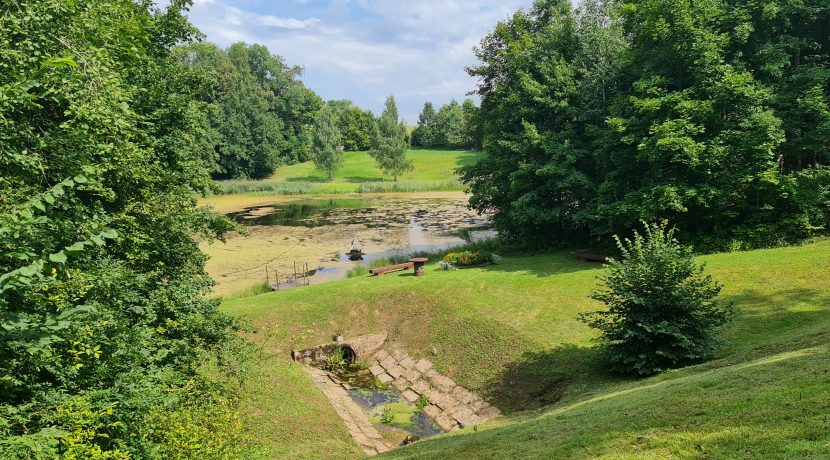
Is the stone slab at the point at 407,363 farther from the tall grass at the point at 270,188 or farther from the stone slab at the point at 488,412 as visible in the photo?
the tall grass at the point at 270,188

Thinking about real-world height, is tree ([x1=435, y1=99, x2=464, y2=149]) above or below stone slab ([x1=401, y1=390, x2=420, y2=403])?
above

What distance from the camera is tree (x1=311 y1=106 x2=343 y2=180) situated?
81250 millimetres

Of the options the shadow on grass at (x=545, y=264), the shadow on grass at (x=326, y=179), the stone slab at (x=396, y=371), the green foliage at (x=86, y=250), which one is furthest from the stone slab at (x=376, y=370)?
the shadow on grass at (x=326, y=179)

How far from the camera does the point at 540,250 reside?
2744 cm

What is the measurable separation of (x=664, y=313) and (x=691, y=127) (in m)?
11.1

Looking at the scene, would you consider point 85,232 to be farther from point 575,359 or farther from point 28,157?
point 575,359

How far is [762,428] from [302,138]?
4093 inches

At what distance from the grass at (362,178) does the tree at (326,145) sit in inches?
138

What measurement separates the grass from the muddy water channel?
8.74m

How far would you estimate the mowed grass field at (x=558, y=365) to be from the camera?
664cm

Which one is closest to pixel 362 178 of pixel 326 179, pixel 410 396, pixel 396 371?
pixel 326 179

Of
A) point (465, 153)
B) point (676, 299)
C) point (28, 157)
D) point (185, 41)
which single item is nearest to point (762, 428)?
point (676, 299)

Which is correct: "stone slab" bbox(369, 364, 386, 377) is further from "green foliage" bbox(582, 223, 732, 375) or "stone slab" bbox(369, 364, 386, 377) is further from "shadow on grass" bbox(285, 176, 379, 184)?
"shadow on grass" bbox(285, 176, 379, 184)

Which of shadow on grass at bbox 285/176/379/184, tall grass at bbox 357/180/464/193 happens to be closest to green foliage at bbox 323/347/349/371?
tall grass at bbox 357/180/464/193
